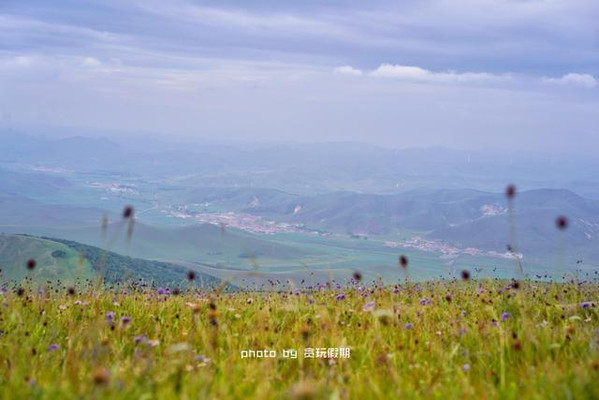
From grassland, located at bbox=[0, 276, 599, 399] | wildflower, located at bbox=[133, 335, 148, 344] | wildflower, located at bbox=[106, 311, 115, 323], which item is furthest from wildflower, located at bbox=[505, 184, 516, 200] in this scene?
wildflower, located at bbox=[106, 311, 115, 323]

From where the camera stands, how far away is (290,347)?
6777mm

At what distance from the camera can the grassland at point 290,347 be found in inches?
179

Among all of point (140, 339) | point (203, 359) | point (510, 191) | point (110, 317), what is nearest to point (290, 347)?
point (203, 359)

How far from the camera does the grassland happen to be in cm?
455

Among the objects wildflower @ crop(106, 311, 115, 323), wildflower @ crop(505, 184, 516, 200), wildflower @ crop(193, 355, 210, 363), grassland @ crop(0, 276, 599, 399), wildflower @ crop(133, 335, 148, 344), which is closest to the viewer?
grassland @ crop(0, 276, 599, 399)

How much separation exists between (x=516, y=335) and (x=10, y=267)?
214 metres

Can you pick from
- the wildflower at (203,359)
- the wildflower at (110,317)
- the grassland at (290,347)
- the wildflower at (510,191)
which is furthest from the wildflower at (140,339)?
the wildflower at (510,191)

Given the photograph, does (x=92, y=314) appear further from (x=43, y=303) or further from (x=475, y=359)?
(x=475, y=359)

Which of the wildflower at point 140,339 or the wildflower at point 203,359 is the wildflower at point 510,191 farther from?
the wildflower at point 140,339

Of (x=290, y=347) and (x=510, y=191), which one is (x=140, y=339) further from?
(x=510, y=191)

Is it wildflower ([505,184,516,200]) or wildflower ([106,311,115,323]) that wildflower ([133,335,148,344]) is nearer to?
wildflower ([106,311,115,323])

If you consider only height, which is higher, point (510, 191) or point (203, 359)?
point (510, 191)

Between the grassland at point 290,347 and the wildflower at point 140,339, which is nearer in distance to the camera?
the grassland at point 290,347

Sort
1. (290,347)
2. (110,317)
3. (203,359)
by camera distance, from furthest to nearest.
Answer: (110,317) → (290,347) → (203,359)
